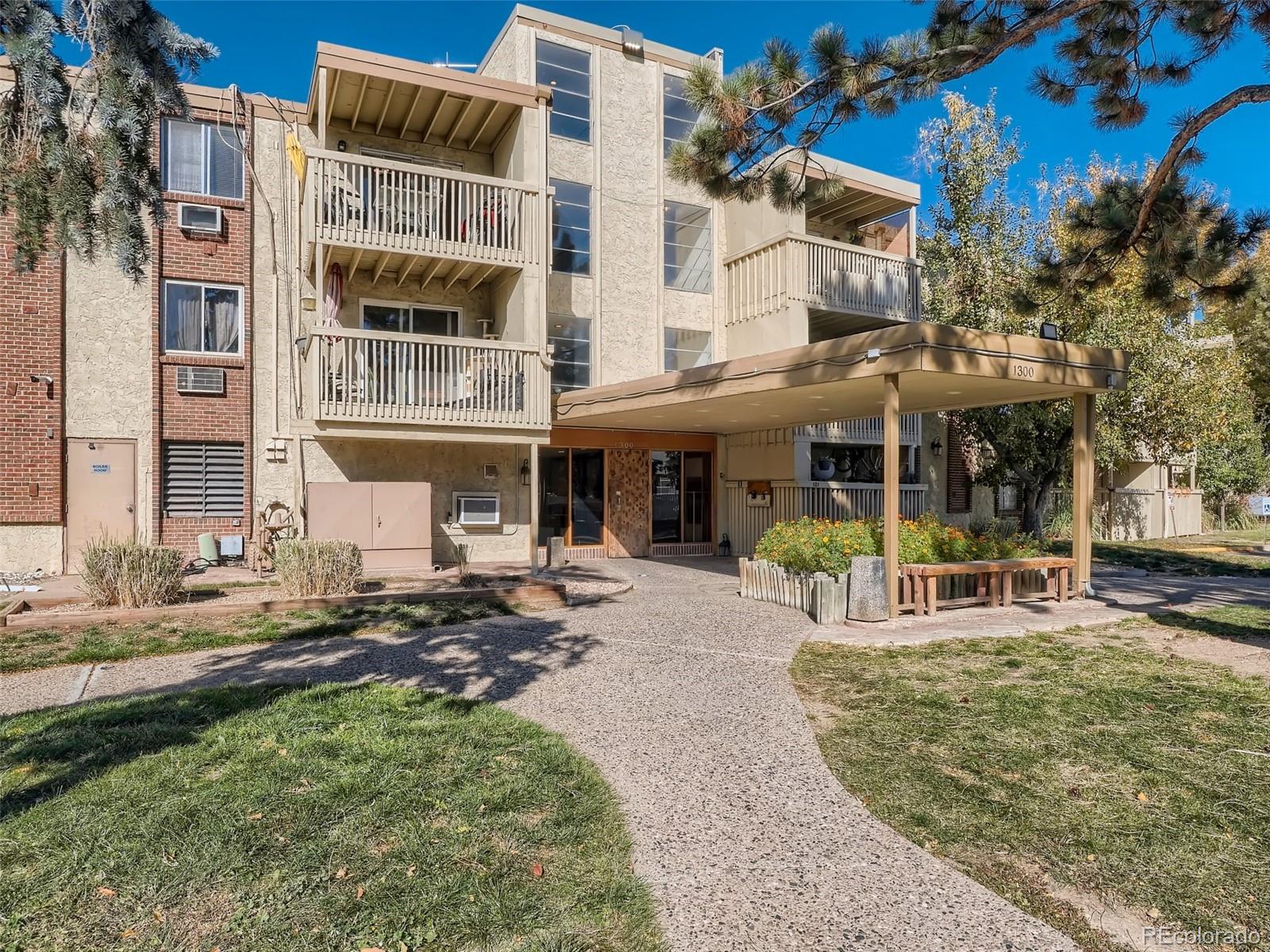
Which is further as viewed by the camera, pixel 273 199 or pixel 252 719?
pixel 273 199

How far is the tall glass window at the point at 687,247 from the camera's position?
1634 centimetres

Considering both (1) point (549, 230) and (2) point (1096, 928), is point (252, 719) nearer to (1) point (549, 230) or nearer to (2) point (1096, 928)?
(2) point (1096, 928)

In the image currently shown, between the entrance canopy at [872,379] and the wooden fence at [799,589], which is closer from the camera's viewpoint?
the entrance canopy at [872,379]

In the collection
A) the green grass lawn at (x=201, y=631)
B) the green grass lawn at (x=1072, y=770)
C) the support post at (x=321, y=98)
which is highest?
the support post at (x=321, y=98)

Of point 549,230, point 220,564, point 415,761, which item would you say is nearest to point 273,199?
point 549,230

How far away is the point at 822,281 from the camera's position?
15883 millimetres

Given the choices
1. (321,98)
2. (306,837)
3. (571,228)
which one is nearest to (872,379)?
(306,837)

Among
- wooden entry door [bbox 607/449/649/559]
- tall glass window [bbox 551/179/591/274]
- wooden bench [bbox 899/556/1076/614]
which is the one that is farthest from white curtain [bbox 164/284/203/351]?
wooden bench [bbox 899/556/1076/614]

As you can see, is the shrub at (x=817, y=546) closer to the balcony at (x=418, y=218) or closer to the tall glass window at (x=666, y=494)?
the tall glass window at (x=666, y=494)

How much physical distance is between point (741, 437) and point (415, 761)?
12.8 m

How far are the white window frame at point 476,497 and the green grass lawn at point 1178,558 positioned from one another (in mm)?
9166

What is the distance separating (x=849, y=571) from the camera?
9.33m

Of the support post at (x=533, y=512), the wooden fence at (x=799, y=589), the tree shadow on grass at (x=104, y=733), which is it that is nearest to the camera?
the tree shadow on grass at (x=104, y=733)

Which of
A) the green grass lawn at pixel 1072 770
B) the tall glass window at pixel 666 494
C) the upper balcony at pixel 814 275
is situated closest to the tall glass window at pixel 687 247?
the upper balcony at pixel 814 275
